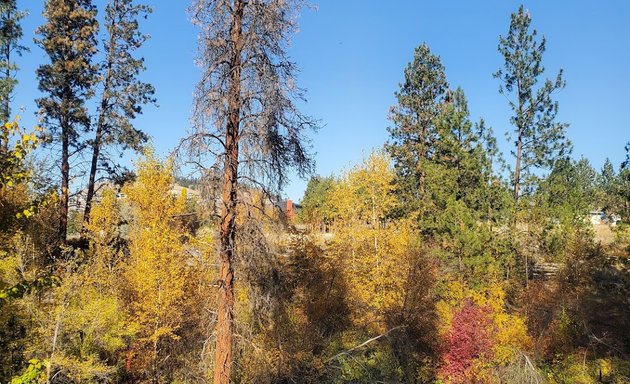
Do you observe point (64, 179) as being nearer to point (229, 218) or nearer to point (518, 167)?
point (229, 218)

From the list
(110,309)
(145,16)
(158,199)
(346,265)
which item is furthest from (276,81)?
(145,16)

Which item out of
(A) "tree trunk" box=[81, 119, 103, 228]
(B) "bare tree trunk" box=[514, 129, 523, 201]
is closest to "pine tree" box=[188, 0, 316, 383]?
(A) "tree trunk" box=[81, 119, 103, 228]

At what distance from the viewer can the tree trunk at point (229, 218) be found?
8148 mm

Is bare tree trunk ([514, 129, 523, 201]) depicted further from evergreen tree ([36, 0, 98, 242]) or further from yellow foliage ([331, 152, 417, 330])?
evergreen tree ([36, 0, 98, 242])

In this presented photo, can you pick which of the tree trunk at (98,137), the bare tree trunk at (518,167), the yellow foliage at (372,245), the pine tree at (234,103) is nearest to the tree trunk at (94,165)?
the tree trunk at (98,137)

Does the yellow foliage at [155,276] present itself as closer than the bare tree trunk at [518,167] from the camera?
Yes

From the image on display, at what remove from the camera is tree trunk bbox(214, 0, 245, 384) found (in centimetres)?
815

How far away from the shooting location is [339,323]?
24.6m

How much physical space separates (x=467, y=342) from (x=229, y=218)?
1558 centimetres

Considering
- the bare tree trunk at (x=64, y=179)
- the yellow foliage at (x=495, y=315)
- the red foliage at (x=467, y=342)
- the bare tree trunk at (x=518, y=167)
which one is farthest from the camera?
the bare tree trunk at (x=518, y=167)

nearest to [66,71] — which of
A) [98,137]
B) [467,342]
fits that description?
[98,137]

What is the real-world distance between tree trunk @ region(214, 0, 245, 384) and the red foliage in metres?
14.4

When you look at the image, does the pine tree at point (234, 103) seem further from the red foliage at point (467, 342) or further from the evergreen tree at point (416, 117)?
the evergreen tree at point (416, 117)

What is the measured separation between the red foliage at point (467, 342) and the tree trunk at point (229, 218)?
47.3 feet
